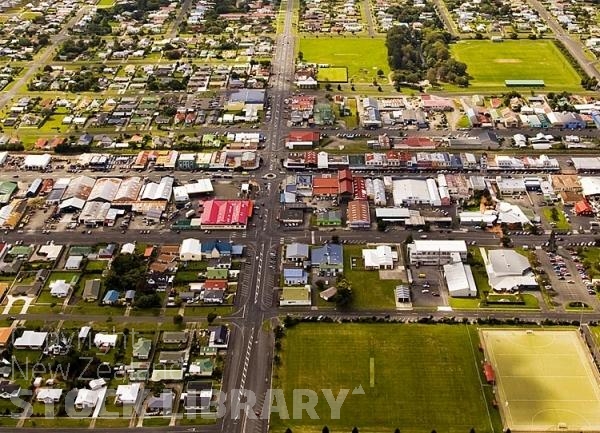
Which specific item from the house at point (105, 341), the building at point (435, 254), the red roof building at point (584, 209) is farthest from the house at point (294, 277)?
the red roof building at point (584, 209)

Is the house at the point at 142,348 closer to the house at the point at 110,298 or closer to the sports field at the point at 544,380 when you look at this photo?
the house at the point at 110,298

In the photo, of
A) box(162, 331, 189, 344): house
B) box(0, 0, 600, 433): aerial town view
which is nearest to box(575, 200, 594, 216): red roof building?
box(0, 0, 600, 433): aerial town view

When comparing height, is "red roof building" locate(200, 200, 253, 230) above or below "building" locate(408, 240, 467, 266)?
below

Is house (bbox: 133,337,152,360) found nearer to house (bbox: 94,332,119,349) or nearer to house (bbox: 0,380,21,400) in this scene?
house (bbox: 94,332,119,349)

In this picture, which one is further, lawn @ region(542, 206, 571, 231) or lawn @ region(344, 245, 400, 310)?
lawn @ region(542, 206, 571, 231)

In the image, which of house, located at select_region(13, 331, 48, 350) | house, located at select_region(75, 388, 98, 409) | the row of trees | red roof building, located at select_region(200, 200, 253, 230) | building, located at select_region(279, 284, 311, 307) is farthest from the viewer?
the row of trees

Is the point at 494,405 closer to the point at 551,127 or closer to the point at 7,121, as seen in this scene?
the point at 551,127
